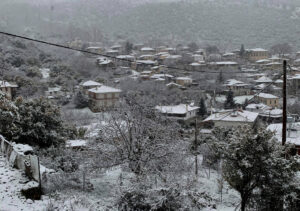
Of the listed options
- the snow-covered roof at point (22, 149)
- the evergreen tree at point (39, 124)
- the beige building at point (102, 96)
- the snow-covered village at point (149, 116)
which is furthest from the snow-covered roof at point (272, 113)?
the snow-covered roof at point (22, 149)

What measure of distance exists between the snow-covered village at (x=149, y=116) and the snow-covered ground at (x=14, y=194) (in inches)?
1.2

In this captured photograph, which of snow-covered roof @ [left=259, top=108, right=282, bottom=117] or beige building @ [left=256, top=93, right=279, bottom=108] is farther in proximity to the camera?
beige building @ [left=256, top=93, right=279, bottom=108]

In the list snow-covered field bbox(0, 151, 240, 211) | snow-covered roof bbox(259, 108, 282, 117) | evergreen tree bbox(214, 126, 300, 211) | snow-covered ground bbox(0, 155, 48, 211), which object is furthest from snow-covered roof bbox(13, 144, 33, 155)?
snow-covered roof bbox(259, 108, 282, 117)

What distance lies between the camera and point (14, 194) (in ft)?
26.7

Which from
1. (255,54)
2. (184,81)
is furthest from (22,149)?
(255,54)

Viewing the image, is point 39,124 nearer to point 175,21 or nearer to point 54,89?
point 54,89

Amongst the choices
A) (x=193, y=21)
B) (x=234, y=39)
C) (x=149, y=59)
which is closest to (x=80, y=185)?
(x=149, y=59)

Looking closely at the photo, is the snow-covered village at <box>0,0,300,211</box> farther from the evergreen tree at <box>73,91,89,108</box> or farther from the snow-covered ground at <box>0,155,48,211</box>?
the evergreen tree at <box>73,91,89,108</box>

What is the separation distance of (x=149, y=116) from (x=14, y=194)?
26.8ft

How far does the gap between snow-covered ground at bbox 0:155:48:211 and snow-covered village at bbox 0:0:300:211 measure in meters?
0.03

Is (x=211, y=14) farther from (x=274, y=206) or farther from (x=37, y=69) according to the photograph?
(x=274, y=206)

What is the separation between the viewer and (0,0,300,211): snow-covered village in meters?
8.55

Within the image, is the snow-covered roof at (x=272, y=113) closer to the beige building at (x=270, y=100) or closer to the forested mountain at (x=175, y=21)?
the beige building at (x=270, y=100)

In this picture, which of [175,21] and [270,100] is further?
[175,21]
